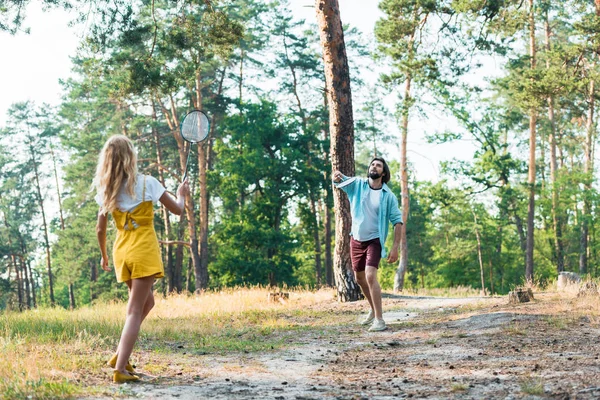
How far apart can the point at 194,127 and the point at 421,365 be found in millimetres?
3240

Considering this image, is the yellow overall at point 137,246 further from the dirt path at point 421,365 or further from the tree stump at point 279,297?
the tree stump at point 279,297

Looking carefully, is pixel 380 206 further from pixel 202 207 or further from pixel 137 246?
pixel 202 207

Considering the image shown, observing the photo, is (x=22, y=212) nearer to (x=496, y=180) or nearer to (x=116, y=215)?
(x=496, y=180)

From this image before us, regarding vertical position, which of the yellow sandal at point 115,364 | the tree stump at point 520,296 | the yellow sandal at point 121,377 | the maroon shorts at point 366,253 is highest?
the maroon shorts at point 366,253

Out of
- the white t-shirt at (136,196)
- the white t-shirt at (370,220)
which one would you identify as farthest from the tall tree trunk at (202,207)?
the white t-shirt at (136,196)

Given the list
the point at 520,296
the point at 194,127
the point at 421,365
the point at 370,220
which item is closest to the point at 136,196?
the point at 194,127

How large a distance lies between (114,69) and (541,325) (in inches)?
497

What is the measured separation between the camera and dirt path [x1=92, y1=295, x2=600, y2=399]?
4.93 meters

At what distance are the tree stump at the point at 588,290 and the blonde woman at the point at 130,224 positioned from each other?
8.59 meters

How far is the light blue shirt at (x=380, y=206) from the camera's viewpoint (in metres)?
8.72

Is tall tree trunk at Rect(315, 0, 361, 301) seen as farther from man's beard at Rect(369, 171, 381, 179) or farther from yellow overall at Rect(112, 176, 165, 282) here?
yellow overall at Rect(112, 176, 165, 282)

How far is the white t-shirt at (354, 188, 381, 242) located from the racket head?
2.77 meters

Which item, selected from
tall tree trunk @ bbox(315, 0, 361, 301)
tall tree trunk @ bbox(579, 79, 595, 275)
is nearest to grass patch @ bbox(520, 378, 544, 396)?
tall tree trunk @ bbox(315, 0, 361, 301)

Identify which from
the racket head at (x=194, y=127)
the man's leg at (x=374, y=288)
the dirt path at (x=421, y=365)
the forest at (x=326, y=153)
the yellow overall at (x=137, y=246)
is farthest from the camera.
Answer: the forest at (x=326, y=153)
